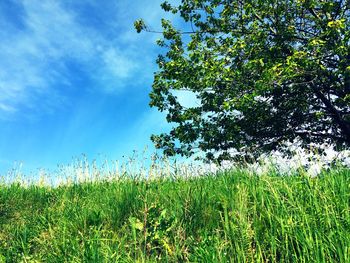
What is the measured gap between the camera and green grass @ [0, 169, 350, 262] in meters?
4.07

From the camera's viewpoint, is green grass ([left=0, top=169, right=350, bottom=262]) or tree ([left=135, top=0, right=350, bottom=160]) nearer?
green grass ([left=0, top=169, right=350, bottom=262])

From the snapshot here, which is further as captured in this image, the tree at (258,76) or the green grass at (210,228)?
the tree at (258,76)

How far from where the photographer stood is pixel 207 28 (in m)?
19.1

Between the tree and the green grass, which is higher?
the tree

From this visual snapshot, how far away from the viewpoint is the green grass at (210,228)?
4066 mm

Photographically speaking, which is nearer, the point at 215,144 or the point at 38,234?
the point at 38,234

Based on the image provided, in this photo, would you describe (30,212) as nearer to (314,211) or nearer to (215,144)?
(314,211)

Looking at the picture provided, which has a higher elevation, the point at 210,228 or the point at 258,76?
the point at 258,76

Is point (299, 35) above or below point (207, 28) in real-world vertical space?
below

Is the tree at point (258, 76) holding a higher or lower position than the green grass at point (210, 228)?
higher

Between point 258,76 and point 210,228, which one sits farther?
point 258,76

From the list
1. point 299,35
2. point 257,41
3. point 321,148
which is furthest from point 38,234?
point 321,148

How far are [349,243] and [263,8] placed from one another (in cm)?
1497

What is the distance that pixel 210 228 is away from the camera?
5172mm
